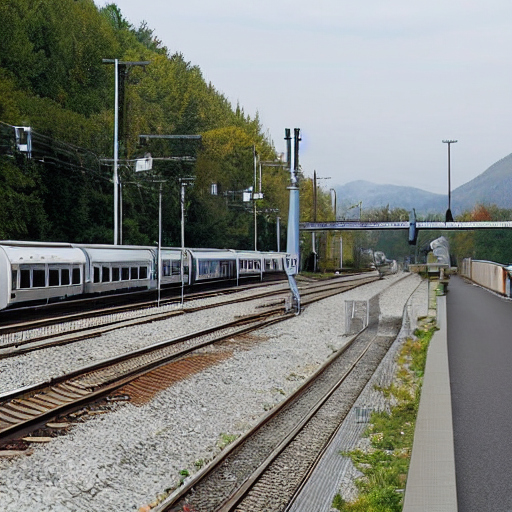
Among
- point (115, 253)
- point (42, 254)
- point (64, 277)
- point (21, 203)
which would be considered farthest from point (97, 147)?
point (42, 254)

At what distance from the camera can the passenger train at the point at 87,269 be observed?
24.0 metres

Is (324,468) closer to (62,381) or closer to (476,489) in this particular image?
(476,489)

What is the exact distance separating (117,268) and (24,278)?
8807mm

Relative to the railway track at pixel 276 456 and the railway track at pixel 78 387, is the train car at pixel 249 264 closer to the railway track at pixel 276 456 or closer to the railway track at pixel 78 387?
the railway track at pixel 78 387

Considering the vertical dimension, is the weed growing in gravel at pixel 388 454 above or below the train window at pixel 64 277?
below

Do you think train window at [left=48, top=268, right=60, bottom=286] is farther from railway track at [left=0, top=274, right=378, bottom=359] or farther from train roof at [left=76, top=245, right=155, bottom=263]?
train roof at [left=76, top=245, right=155, bottom=263]

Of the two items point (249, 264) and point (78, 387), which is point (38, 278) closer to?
point (78, 387)

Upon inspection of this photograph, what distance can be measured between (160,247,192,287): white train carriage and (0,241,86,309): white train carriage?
354 inches

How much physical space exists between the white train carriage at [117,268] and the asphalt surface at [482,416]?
1477cm

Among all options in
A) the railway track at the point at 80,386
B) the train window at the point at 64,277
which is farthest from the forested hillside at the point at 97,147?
the railway track at the point at 80,386

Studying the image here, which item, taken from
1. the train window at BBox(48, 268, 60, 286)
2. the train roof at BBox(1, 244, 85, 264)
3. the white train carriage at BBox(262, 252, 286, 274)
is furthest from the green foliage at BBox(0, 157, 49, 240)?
the white train carriage at BBox(262, 252, 286, 274)

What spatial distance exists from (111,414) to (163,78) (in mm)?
89345

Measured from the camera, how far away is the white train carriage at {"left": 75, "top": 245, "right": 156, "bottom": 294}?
3048 cm

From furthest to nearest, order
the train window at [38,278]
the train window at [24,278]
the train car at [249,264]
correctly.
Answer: the train car at [249,264] → the train window at [38,278] → the train window at [24,278]
